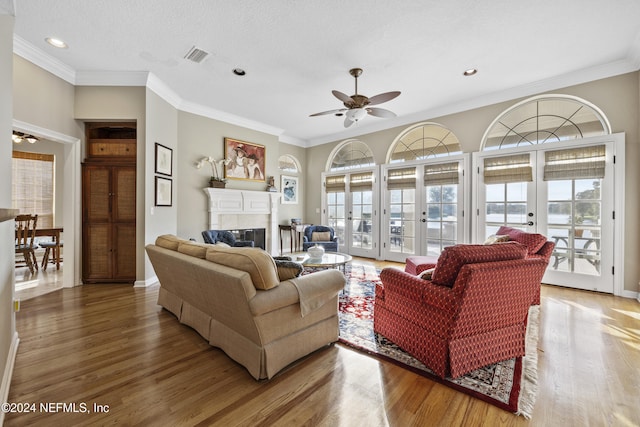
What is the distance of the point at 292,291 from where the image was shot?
1.89 meters

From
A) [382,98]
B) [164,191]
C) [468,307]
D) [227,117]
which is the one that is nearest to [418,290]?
[468,307]

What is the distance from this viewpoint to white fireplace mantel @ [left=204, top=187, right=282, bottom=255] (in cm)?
522

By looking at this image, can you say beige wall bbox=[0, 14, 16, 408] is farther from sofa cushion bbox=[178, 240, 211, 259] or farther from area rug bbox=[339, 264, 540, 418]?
area rug bbox=[339, 264, 540, 418]

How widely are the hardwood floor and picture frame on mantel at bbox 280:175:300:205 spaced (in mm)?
4743

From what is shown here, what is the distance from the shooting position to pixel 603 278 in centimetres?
365

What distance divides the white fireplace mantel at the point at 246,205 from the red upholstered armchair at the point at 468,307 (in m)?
4.12

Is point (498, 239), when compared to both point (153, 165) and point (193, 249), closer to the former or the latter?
point (193, 249)

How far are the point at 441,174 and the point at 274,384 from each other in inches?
180

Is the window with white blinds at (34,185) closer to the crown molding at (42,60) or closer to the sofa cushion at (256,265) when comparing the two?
the crown molding at (42,60)

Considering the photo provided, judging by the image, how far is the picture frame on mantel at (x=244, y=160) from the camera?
5562 mm

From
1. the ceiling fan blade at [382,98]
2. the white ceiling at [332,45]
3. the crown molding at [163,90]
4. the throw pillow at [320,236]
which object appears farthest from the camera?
the throw pillow at [320,236]

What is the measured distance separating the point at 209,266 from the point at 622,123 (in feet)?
17.3

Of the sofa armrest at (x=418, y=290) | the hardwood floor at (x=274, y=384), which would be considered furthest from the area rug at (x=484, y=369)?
the sofa armrest at (x=418, y=290)

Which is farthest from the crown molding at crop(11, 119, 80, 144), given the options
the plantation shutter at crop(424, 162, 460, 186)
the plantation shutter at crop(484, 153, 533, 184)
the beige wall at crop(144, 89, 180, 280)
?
the plantation shutter at crop(484, 153, 533, 184)
